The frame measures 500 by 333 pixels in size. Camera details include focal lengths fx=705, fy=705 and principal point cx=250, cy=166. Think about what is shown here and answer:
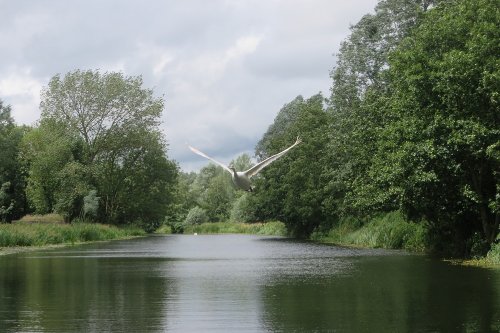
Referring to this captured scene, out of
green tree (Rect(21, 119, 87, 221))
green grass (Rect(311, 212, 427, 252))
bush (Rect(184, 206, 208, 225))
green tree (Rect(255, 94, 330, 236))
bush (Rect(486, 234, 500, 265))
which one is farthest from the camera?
bush (Rect(184, 206, 208, 225))

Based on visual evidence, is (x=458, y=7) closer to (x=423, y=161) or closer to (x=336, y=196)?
(x=423, y=161)

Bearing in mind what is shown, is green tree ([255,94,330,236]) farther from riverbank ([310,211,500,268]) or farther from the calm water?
the calm water

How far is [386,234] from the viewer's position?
4366 centimetres

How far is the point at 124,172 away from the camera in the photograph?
8206 cm

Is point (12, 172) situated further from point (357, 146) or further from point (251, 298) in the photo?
point (251, 298)

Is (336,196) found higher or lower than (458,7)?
lower

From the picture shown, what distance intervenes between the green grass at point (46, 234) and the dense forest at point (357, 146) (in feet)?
31.9

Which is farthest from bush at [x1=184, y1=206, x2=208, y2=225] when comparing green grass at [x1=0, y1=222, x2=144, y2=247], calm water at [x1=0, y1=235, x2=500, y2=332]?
calm water at [x1=0, y1=235, x2=500, y2=332]

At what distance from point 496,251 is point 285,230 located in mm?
55935

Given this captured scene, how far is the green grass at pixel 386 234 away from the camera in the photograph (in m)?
39.0

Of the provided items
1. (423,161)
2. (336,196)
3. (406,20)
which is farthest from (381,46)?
(423,161)

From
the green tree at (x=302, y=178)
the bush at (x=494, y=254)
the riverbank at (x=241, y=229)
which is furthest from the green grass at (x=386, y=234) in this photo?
the riverbank at (x=241, y=229)

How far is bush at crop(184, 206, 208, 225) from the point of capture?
12288 centimetres

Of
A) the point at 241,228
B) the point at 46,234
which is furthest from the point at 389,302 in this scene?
the point at 241,228
